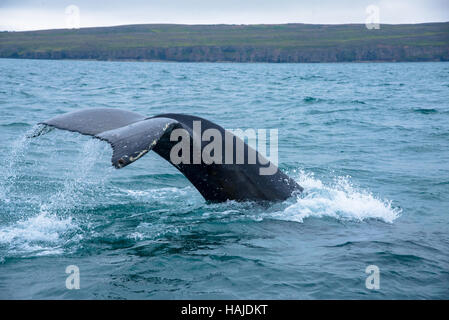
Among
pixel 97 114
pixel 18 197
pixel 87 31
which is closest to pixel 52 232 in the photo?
pixel 97 114

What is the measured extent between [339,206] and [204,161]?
2.11 meters

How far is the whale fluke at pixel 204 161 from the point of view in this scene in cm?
486

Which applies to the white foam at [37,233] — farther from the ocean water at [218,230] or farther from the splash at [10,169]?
the splash at [10,169]

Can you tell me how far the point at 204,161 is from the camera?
17.3ft

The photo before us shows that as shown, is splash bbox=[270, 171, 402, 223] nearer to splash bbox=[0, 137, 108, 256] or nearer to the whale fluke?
the whale fluke

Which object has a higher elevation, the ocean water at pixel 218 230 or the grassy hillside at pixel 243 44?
the grassy hillside at pixel 243 44

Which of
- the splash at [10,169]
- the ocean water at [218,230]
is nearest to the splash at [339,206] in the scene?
the ocean water at [218,230]

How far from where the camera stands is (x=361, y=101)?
2205 centimetres

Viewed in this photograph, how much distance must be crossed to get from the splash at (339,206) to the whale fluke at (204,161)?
19cm

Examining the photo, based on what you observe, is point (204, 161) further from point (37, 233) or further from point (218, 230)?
point (37, 233)

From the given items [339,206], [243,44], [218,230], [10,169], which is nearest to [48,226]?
[218,230]

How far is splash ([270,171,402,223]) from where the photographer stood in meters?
6.04
